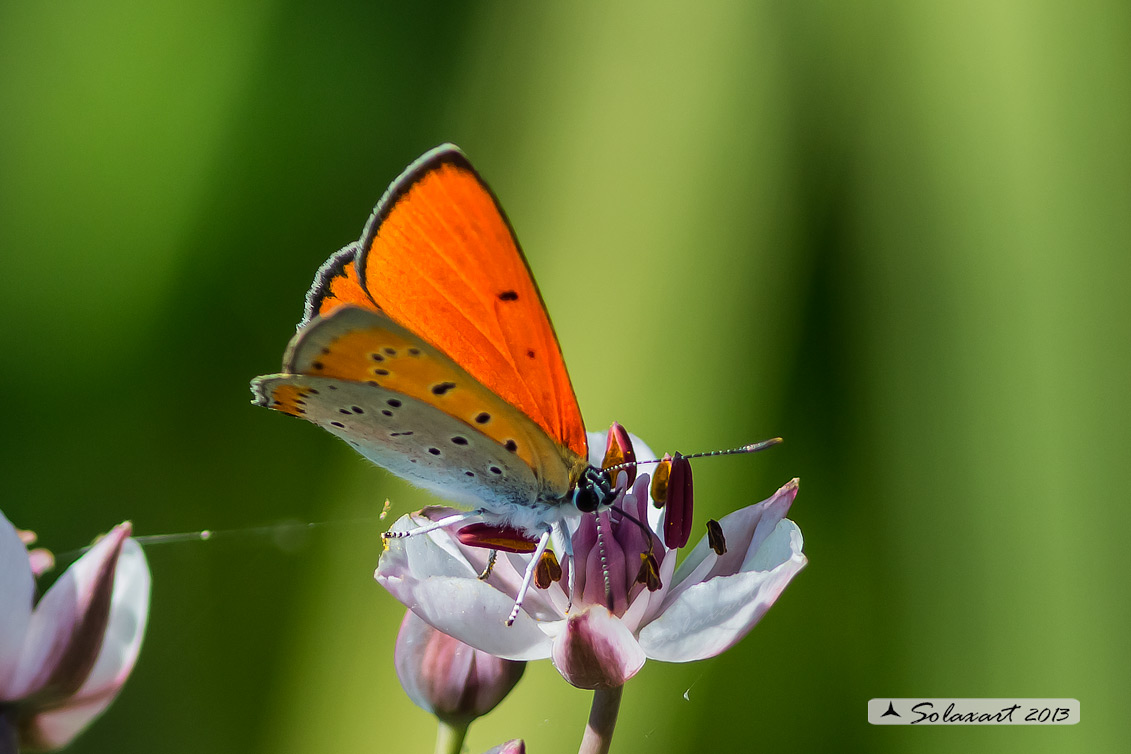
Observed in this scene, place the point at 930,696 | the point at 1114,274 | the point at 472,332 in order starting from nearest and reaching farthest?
the point at 472,332 → the point at 930,696 → the point at 1114,274

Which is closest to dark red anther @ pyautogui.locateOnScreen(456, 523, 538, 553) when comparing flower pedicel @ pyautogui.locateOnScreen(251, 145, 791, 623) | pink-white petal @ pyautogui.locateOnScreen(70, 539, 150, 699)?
flower pedicel @ pyautogui.locateOnScreen(251, 145, 791, 623)

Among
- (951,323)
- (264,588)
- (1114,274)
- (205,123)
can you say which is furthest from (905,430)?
(205,123)

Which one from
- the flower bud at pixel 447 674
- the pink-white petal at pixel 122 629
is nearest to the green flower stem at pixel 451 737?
the flower bud at pixel 447 674

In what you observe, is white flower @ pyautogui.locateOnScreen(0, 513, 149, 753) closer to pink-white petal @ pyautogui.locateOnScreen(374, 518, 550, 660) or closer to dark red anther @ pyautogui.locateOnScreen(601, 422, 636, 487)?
pink-white petal @ pyautogui.locateOnScreen(374, 518, 550, 660)

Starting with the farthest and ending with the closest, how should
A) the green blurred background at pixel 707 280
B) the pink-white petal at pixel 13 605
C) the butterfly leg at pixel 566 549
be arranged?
the green blurred background at pixel 707 280
the butterfly leg at pixel 566 549
the pink-white petal at pixel 13 605

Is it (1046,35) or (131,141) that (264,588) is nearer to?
(131,141)

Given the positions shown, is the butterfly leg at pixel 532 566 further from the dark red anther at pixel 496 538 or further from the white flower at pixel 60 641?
the white flower at pixel 60 641
